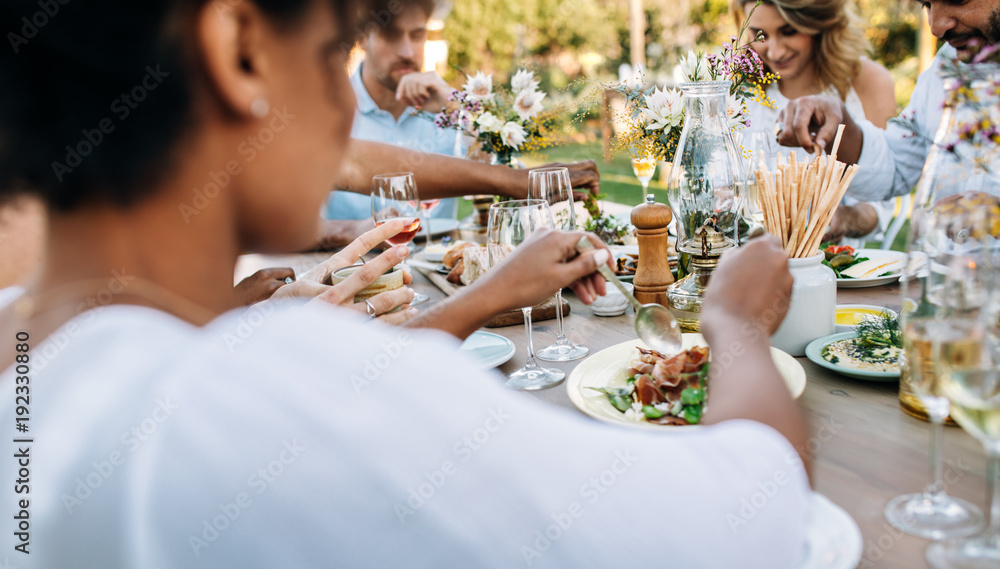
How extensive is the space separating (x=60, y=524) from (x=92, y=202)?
341mm

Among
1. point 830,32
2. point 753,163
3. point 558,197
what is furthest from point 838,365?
point 830,32

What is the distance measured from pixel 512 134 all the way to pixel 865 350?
1.95m

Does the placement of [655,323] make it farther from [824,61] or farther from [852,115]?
[824,61]

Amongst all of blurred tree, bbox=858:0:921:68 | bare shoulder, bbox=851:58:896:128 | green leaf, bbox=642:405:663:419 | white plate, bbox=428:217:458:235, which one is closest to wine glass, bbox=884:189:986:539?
green leaf, bbox=642:405:663:419

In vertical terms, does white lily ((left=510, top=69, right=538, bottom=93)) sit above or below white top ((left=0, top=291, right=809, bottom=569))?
above

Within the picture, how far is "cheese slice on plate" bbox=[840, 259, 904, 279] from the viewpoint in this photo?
2037 mm


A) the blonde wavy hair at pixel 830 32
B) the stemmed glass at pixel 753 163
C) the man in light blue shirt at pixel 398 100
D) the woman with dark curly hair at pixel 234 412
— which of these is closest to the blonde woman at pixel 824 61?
the blonde wavy hair at pixel 830 32

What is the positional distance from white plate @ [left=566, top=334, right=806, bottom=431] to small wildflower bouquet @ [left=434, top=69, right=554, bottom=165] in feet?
5.79

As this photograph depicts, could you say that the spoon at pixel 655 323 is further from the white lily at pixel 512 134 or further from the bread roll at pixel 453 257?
the white lily at pixel 512 134

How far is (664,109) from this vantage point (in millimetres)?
2209

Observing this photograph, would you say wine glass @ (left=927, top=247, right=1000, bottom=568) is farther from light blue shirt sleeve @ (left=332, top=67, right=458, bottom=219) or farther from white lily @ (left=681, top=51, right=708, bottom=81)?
light blue shirt sleeve @ (left=332, top=67, right=458, bottom=219)

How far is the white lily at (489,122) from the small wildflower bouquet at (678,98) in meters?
0.82

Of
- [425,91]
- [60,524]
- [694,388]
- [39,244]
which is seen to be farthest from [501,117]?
[60,524]

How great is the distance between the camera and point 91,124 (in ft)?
2.50
